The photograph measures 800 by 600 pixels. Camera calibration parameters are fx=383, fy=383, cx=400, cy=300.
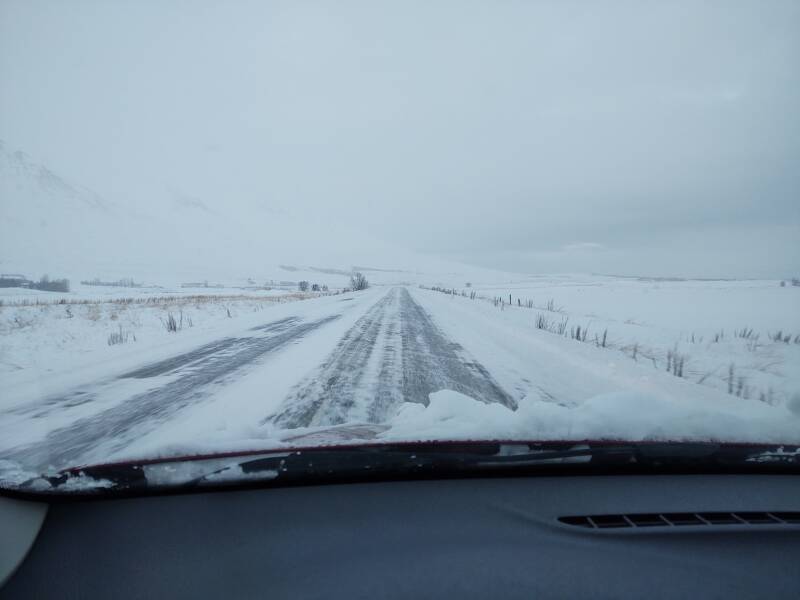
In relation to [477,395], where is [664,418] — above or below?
above

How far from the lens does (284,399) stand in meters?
4.25

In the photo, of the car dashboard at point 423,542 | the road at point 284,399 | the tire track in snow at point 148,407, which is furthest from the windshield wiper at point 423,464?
the tire track in snow at point 148,407

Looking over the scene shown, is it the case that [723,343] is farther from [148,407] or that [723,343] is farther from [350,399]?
[148,407]

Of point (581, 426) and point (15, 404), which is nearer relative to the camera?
point (581, 426)

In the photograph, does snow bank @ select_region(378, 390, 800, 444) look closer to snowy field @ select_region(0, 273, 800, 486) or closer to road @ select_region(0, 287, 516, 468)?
snowy field @ select_region(0, 273, 800, 486)

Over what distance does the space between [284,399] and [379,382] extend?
1224 mm

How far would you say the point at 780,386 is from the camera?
5.29 meters

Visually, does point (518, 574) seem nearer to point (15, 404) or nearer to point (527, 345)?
point (15, 404)

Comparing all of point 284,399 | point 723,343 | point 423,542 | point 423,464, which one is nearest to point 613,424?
point 423,464

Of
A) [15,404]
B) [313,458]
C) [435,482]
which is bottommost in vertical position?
[15,404]

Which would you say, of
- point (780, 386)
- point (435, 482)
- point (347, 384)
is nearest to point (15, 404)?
point (347, 384)

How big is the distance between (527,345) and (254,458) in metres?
7.19

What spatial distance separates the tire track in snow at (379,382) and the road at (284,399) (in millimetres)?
11

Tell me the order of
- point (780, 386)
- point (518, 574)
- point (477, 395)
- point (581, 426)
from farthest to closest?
point (780, 386) → point (477, 395) → point (581, 426) → point (518, 574)
